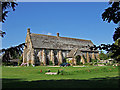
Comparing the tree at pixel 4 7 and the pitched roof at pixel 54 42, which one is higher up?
the pitched roof at pixel 54 42

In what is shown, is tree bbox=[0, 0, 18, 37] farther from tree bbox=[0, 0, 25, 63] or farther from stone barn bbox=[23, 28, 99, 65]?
stone barn bbox=[23, 28, 99, 65]

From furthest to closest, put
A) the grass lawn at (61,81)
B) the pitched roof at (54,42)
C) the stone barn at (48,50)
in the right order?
the pitched roof at (54,42) < the stone barn at (48,50) < the grass lawn at (61,81)

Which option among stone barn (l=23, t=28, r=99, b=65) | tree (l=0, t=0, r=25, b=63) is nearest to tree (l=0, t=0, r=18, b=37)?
tree (l=0, t=0, r=25, b=63)

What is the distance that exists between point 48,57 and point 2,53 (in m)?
44.3

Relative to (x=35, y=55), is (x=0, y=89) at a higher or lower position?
lower

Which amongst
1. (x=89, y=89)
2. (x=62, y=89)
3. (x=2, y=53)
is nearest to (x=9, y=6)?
(x=2, y=53)

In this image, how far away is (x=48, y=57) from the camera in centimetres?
5322

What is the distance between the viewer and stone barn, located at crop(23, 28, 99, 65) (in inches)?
2009

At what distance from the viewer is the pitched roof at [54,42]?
52.7m

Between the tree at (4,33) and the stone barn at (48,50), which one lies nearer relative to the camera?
the tree at (4,33)

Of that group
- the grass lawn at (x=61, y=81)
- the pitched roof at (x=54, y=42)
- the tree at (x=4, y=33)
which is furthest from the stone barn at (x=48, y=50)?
the tree at (x=4, y=33)

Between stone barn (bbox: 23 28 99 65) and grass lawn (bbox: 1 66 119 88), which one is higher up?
stone barn (bbox: 23 28 99 65)

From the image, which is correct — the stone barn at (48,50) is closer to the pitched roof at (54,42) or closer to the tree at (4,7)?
the pitched roof at (54,42)

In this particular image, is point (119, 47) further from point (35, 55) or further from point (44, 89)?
point (35, 55)
